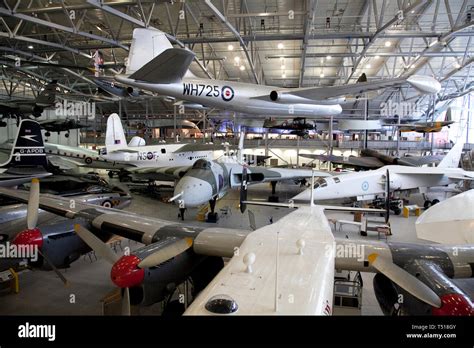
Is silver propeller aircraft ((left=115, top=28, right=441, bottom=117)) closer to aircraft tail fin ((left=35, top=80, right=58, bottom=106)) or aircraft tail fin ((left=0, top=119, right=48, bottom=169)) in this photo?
aircraft tail fin ((left=0, top=119, right=48, bottom=169))

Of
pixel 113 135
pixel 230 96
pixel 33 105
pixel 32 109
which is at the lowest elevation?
pixel 113 135

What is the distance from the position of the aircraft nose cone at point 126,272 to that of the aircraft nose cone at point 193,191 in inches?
282

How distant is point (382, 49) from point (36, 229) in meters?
22.1

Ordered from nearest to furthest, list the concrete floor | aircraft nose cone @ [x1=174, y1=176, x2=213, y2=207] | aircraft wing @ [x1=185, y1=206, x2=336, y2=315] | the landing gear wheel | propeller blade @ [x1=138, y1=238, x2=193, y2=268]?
aircraft wing @ [x1=185, y1=206, x2=336, y2=315] → propeller blade @ [x1=138, y1=238, x2=193, y2=268] → the concrete floor → the landing gear wheel → aircraft nose cone @ [x1=174, y1=176, x2=213, y2=207]

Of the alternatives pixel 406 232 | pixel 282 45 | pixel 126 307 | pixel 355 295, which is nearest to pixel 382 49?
pixel 282 45

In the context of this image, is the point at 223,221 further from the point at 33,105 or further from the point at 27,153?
the point at 33,105

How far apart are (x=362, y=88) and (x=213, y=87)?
3.53 m

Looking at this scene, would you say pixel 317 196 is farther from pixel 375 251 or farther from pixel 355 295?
pixel 375 251

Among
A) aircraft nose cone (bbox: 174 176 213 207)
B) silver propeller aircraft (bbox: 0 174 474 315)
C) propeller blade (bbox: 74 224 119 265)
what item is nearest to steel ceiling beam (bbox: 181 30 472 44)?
aircraft nose cone (bbox: 174 176 213 207)

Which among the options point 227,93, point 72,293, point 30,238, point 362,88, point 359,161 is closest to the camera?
point 30,238

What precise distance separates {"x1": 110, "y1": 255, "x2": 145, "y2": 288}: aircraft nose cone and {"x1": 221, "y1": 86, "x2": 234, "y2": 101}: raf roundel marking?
15.2 feet

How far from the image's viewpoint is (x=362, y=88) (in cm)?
700

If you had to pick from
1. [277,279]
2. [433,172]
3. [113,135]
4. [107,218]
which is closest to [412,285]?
[277,279]

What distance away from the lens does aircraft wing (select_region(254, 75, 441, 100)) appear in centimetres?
591
